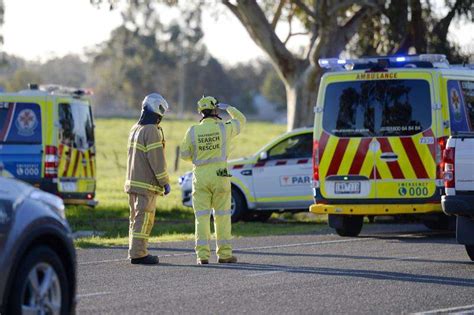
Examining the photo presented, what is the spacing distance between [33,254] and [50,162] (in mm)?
13734

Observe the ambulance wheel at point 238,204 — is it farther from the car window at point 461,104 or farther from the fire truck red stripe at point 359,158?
the car window at point 461,104

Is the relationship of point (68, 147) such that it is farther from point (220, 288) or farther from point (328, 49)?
point (220, 288)

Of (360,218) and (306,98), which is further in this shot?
(306,98)

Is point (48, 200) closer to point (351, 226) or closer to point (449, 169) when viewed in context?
point (449, 169)

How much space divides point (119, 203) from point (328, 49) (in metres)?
5.69

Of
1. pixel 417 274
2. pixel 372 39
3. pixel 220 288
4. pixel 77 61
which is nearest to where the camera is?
pixel 220 288

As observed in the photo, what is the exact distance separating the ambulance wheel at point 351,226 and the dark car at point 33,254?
9.99 meters

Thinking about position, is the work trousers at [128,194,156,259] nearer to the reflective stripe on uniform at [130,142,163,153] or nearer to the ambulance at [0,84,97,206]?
the reflective stripe on uniform at [130,142,163,153]

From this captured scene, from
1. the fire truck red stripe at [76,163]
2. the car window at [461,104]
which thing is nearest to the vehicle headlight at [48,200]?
the car window at [461,104]

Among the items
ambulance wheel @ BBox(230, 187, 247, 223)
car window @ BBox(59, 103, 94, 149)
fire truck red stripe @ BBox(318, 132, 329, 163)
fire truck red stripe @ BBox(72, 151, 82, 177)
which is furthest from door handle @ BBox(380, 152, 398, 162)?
fire truck red stripe @ BBox(72, 151, 82, 177)

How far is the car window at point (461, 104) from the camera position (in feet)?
53.9

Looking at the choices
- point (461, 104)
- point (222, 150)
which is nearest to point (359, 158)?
point (461, 104)

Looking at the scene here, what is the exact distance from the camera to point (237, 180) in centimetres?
2127

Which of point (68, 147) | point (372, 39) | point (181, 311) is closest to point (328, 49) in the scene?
point (372, 39)
